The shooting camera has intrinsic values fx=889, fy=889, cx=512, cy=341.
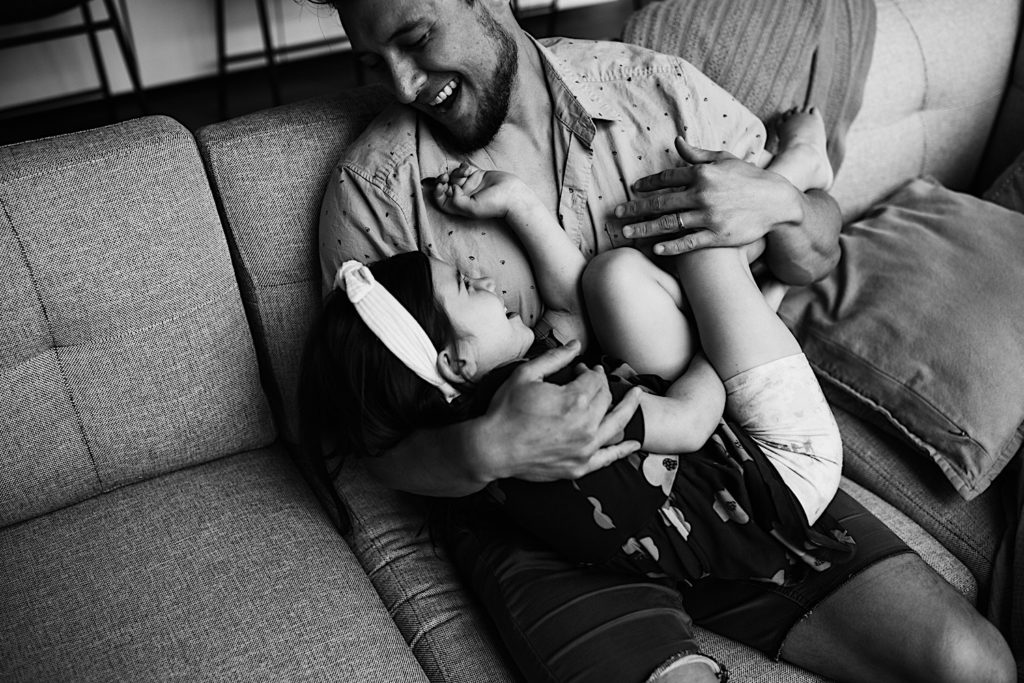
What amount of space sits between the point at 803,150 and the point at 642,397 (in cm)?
71

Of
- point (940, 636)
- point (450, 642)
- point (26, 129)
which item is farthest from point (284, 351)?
point (26, 129)

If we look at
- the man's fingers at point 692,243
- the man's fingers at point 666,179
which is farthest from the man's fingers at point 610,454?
the man's fingers at point 666,179

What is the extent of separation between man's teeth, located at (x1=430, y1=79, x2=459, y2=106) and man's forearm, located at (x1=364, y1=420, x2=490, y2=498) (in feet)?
1.85

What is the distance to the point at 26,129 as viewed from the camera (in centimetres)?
386

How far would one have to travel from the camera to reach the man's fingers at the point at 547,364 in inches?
49.0

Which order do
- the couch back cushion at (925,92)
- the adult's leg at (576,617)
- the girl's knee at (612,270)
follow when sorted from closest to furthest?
the adult's leg at (576,617) → the girl's knee at (612,270) → the couch back cushion at (925,92)

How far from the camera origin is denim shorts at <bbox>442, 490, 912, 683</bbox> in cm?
122

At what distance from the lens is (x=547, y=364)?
127 cm

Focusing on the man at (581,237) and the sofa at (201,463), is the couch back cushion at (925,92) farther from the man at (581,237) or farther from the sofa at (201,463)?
the sofa at (201,463)

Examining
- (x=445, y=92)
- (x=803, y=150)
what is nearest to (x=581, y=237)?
(x=445, y=92)

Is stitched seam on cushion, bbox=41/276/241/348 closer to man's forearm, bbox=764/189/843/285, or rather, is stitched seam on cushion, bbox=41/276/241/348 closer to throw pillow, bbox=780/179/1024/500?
man's forearm, bbox=764/189/843/285

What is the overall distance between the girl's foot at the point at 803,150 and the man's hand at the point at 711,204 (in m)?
0.12

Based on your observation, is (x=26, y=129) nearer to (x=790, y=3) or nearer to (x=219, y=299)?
(x=219, y=299)

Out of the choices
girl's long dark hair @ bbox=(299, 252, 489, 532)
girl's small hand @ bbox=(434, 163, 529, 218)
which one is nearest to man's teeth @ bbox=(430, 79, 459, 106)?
girl's small hand @ bbox=(434, 163, 529, 218)
